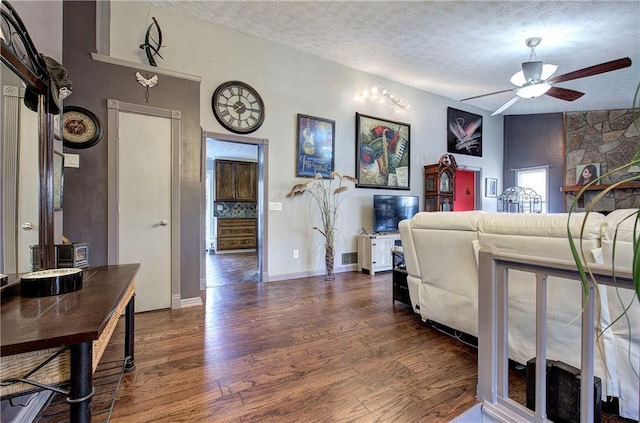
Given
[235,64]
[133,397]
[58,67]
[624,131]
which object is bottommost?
[133,397]

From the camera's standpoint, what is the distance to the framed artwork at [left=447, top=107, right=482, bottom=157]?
620 cm

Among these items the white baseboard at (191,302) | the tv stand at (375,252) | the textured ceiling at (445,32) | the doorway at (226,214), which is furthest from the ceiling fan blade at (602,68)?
the doorway at (226,214)

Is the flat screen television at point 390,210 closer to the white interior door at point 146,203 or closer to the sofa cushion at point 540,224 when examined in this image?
the sofa cushion at point 540,224

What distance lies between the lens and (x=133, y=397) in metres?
1.58

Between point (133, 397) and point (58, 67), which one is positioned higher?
point (58, 67)

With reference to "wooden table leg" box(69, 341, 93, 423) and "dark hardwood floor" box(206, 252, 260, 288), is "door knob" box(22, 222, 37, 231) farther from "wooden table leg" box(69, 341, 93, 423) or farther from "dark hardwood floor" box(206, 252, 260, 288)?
"dark hardwood floor" box(206, 252, 260, 288)

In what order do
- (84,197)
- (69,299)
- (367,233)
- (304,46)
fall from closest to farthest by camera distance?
(69,299) < (84,197) < (304,46) < (367,233)

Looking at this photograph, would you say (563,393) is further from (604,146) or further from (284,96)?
(604,146)

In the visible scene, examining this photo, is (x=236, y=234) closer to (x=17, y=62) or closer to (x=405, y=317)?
(x=405, y=317)

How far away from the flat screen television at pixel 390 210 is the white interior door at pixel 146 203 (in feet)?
10.4

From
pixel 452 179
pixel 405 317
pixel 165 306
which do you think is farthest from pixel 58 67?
pixel 452 179

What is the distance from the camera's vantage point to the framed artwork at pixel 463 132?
6203 mm

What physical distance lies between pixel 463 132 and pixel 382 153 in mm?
2517

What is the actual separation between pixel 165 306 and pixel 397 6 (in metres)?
4.17
